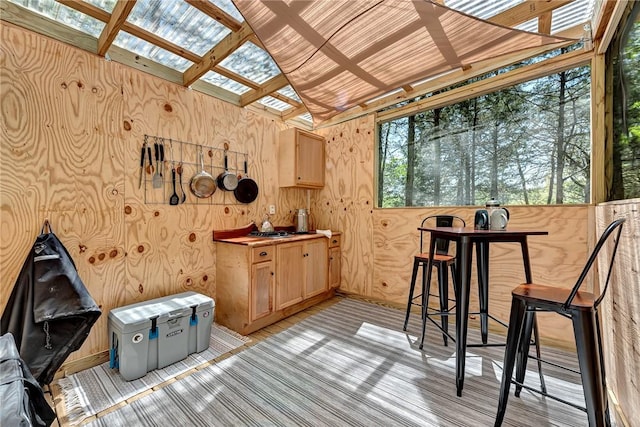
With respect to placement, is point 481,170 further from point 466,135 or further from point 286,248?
point 286,248

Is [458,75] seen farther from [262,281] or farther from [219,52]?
[262,281]

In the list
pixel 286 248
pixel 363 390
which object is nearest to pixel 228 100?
pixel 286 248

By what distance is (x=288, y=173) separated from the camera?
3424 mm

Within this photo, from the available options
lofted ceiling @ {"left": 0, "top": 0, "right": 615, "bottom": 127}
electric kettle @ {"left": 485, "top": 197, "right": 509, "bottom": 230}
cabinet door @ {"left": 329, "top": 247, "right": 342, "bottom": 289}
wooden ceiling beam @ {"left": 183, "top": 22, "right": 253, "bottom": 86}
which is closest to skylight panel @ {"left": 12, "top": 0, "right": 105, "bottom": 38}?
lofted ceiling @ {"left": 0, "top": 0, "right": 615, "bottom": 127}

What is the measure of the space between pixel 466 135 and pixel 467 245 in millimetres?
1649

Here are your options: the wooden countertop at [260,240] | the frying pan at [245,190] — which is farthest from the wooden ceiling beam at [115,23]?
the wooden countertop at [260,240]

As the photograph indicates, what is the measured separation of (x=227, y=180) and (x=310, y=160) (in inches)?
48.1

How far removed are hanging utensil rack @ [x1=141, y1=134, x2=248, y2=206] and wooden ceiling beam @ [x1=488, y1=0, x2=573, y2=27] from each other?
2678 millimetres

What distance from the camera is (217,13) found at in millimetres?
1763

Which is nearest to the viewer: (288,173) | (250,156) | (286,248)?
(286,248)

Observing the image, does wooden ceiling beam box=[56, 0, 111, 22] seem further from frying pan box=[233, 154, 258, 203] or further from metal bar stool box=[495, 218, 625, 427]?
metal bar stool box=[495, 218, 625, 427]

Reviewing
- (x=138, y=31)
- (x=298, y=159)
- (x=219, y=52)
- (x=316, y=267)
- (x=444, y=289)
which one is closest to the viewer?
(x=138, y=31)

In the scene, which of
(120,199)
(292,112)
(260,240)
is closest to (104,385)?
(120,199)

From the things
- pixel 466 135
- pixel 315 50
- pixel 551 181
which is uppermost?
pixel 315 50
